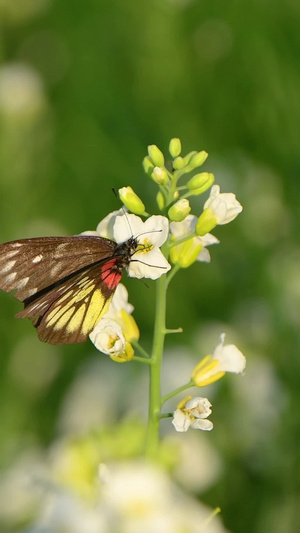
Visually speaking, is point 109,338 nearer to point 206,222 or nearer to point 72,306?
point 72,306

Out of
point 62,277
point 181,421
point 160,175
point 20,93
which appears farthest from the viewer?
point 20,93

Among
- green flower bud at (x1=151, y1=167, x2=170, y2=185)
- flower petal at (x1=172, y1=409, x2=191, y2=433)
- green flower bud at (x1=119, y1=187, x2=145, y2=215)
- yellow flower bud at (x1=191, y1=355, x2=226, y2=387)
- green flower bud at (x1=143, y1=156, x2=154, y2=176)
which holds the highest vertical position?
green flower bud at (x1=143, y1=156, x2=154, y2=176)

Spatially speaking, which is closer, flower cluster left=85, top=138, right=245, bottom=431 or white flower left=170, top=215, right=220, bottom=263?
flower cluster left=85, top=138, right=245, bottom=431

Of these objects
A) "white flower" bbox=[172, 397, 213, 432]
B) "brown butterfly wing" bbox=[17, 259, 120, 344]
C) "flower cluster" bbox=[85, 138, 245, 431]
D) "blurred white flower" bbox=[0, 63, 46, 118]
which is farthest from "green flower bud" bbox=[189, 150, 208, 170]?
"blurred white flower" bbox=[0, 63, 46, 118]

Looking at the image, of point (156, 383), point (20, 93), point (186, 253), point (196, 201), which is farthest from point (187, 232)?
point (20, 93)

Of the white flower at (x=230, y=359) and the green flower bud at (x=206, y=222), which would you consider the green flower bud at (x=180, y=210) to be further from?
the white flower at (x=230, y=359)

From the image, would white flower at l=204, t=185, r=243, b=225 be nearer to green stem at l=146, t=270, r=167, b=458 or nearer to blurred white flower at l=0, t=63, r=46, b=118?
green stem at l=146, t=270, r=167, b=458

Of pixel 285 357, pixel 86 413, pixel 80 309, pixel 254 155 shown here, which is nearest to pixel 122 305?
pixel 80 309

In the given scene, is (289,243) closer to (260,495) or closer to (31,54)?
(260,495)
